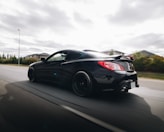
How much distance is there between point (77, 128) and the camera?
80.7 inches

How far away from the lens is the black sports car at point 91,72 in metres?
3.38

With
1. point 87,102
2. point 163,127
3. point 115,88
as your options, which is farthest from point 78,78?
point 163,127

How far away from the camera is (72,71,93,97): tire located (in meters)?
3.61

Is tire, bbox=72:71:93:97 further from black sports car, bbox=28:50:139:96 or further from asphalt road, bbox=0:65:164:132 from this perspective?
asphalt road, bbox=0:65:164:132

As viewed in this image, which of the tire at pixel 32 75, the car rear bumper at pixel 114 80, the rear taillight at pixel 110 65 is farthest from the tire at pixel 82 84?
the tire at pixel 32 75

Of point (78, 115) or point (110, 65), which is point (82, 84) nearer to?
Answer: point (110, 65)

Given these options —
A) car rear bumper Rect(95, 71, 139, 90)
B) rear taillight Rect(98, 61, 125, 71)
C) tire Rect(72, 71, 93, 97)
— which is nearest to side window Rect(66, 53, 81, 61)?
tire Rect(72, 71, 93, 97)

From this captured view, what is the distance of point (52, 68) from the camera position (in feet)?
15.8

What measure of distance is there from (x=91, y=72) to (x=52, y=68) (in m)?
1.78

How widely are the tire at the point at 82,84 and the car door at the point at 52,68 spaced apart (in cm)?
73

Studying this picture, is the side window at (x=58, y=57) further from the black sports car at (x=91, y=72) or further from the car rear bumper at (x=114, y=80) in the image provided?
the car rear bumper at (x=114, y=80)

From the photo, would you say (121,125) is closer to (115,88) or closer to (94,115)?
(94,115)

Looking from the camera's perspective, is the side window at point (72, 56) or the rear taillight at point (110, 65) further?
the side window at point (72, 56)

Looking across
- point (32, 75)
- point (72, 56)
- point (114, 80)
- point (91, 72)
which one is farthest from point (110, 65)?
point (32, 75)
